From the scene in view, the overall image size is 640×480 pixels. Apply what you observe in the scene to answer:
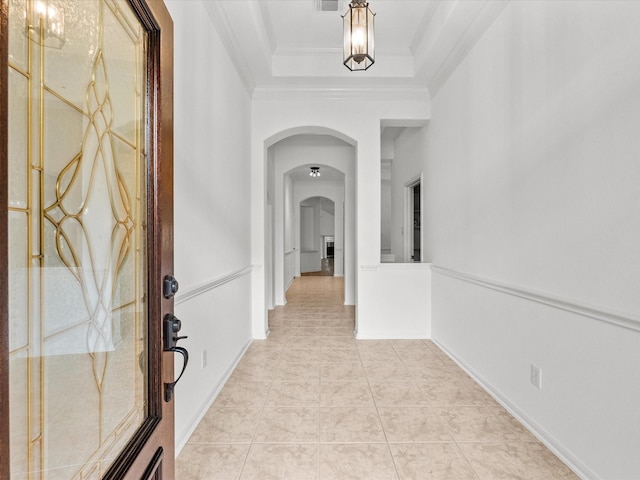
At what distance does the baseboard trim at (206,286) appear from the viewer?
1.92 metres

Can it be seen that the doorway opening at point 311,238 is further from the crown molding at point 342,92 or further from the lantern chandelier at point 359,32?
the lantern chandelier at point 359,32

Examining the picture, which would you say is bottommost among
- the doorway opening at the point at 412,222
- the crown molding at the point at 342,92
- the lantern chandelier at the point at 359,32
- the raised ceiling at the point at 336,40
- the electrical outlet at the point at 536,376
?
the electrical outlet at the point at 536,376

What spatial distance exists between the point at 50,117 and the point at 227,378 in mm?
2612

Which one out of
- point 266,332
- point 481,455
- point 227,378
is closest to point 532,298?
point 481,455

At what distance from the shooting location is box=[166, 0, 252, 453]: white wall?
199 centimetres

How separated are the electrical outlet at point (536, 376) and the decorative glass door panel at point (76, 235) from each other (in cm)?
213

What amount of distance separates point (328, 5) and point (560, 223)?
2543mm

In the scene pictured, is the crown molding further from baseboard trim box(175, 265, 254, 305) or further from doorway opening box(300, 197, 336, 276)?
doorway opening box(300, 197, 336, 276)

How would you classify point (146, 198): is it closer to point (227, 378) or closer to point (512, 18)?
point (227, 378)

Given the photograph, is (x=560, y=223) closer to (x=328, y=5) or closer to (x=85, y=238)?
(x=85, y=238)

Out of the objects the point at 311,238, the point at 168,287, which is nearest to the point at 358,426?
the point at 168,287

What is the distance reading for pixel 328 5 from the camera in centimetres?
299

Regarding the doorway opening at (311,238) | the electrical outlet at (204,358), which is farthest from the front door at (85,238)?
the doorway opening at (311,238)

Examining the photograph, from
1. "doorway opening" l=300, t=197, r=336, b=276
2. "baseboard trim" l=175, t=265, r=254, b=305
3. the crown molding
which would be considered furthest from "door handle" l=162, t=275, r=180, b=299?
"doorway opening" l=300, t=197, r=336, b=276
